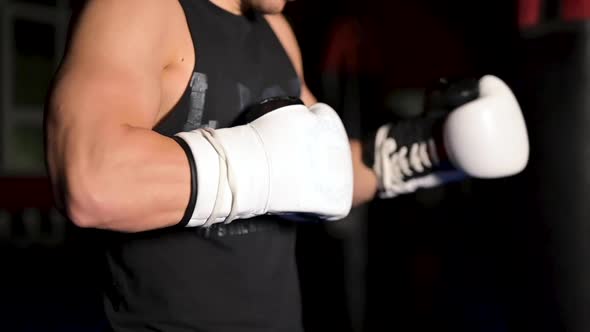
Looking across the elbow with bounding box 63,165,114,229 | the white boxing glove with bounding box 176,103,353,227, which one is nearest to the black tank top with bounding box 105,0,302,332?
the white boxing glove with bounding box 176,103,353,227

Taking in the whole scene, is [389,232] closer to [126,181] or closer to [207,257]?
[207,257]

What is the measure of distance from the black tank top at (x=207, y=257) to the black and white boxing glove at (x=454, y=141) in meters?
0.33

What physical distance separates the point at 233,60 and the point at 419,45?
3.26m

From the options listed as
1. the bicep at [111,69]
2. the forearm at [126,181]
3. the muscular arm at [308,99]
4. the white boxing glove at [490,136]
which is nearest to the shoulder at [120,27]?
the bicep at [111,69]

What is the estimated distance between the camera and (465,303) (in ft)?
8.97

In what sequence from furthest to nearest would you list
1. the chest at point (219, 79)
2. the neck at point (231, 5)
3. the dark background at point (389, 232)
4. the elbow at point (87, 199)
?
the dark background at point (389, 232) → the neck at point (231, 5) → the chest at point (219, 79) → the elbow at point (87, 199)

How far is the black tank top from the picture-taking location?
2.80 feet

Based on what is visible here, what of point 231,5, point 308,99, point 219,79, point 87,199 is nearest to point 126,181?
point 87,199

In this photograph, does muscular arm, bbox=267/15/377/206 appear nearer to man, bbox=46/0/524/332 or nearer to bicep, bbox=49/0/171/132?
man, bbox=46/0/524/332

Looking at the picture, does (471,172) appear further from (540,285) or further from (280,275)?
(280,275)

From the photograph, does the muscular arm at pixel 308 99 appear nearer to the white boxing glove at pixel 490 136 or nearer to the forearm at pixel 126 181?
the white boxing glove at pixel 490 136

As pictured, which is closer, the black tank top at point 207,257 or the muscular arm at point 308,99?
the black tank top at point 207,257

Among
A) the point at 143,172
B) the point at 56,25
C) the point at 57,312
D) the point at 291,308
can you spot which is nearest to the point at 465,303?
the point at 57,312

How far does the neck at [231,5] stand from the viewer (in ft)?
3.09
